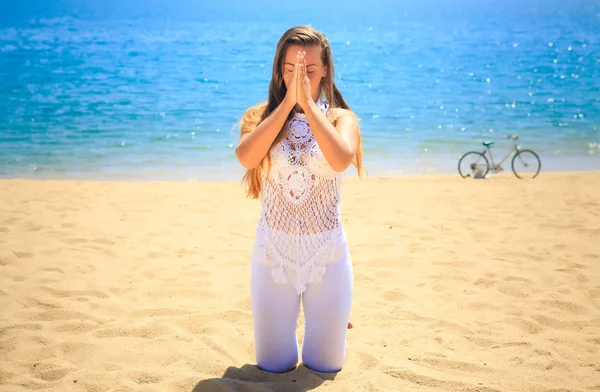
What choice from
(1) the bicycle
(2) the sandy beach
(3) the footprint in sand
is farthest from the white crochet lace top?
(1) the bicycle

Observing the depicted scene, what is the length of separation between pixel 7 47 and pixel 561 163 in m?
35.3

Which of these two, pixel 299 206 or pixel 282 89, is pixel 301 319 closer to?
pixel 299 206

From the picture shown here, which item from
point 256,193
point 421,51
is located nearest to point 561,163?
point 256,193

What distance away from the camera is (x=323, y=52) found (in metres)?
3.25

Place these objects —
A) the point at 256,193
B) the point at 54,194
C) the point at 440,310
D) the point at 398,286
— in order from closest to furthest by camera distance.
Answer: the point at 256,193 → the point at 440,310 → the point at 398,286 → the point at 54,194

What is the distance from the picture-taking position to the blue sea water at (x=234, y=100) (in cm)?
1398

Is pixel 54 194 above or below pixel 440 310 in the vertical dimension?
above

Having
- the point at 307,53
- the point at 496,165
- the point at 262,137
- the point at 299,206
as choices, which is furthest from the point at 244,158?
the point at 496,165

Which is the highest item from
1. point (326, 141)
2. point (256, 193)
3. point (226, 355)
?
point (326, 141)

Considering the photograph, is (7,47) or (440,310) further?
(7,47)

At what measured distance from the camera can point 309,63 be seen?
3.20 metres

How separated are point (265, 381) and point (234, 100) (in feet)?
65.5

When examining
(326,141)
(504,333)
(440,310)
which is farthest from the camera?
(440,310)

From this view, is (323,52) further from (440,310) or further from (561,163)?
(561,163)
